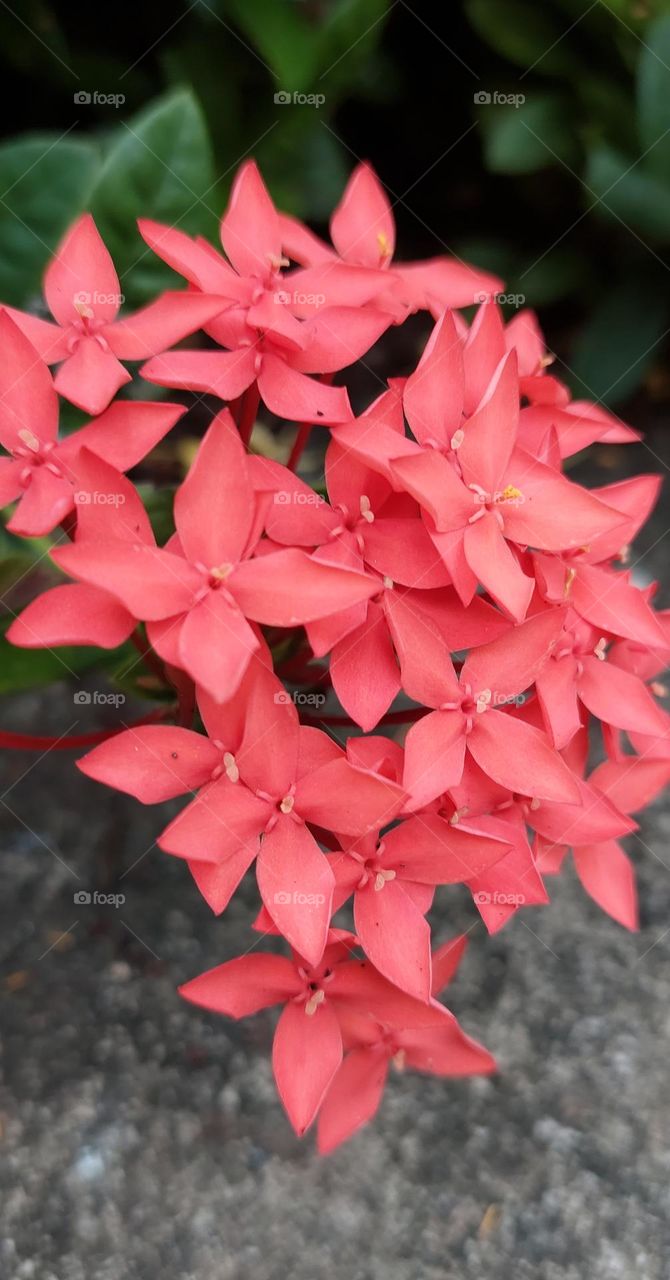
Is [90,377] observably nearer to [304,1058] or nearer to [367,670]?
[367,670]

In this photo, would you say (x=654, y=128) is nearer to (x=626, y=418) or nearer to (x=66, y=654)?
(x=626, y=418)

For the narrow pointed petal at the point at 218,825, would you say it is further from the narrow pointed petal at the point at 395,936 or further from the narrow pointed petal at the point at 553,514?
the narrow pointed petal at the point at 553,514

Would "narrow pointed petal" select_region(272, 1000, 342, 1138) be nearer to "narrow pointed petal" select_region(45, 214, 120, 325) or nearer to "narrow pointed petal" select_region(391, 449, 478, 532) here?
"narrow pointed petal" select_region(391, 449, 478, 532)

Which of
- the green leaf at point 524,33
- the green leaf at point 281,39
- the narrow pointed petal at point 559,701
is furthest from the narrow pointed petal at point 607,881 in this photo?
the green leaf at point 524,33

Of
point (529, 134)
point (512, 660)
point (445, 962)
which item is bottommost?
point (445, 962)

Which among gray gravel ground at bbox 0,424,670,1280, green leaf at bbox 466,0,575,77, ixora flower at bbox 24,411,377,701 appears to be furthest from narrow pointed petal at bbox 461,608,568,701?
green leaf at bbox 466,0,575,77

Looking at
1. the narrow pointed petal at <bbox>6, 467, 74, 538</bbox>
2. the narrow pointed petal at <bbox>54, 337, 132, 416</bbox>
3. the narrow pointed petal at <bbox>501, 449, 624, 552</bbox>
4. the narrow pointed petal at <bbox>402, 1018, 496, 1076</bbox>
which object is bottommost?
the narrow pointed petal at <bbox>402, 1018, 496, 1076</bbox>

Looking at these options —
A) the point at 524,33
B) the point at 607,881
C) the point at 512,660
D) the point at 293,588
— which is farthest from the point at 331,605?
the point at 524,33
